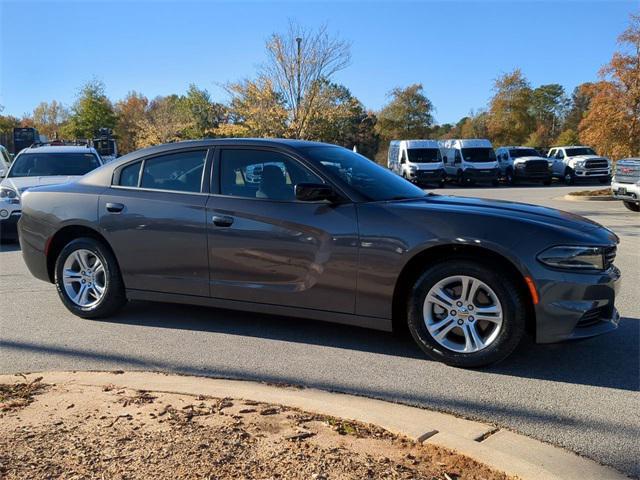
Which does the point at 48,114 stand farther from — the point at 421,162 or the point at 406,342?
the point at 406,342

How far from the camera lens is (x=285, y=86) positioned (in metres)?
24.5

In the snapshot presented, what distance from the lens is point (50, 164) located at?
11859 mm

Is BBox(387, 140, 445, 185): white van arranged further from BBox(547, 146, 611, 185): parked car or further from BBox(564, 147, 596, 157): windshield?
BBox(564, 147, 596, 157): windshield

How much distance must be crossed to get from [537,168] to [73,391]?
3101 centimetres

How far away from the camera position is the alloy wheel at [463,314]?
4.20 m

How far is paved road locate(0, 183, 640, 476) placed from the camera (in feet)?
11.5

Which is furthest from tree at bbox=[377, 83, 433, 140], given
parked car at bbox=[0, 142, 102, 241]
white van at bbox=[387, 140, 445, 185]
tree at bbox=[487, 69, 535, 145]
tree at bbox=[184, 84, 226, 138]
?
parked car at bbox=[0, 142, 102, 241]

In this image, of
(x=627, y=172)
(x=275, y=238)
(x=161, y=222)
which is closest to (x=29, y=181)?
(x=161, y=222)

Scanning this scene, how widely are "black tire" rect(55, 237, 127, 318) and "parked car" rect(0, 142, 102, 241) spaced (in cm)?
569

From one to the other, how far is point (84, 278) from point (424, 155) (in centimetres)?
2714

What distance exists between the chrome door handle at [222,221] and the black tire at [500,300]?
1592 millimetres

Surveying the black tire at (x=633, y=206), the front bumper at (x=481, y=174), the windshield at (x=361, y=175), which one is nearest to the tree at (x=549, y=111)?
the front bumper at (x=481, y=174)

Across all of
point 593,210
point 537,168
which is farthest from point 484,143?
point 593,210

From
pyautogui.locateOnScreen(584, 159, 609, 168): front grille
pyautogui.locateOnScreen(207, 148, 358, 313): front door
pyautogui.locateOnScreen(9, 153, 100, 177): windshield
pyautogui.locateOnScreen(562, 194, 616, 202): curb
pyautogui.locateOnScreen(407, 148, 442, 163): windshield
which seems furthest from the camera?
pyautogui.locateOnScreen(407, 148, 442, 163): windshield
